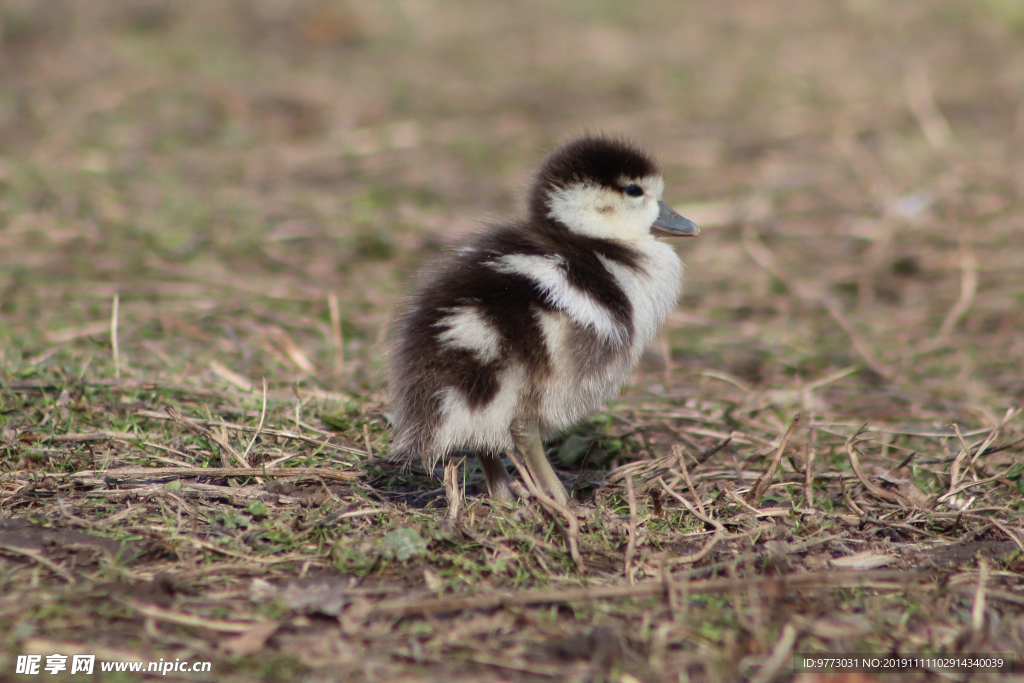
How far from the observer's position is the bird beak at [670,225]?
3.71 m

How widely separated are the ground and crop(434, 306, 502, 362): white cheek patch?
0.48m

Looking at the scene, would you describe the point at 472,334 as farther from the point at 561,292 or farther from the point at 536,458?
the point at 536,458

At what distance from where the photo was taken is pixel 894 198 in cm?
717

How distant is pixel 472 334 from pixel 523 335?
153 mm

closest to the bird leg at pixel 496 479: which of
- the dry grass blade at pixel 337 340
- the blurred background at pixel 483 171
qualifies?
the blurred background at pixel 483 171

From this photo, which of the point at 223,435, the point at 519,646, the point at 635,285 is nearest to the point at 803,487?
the point at 635,285

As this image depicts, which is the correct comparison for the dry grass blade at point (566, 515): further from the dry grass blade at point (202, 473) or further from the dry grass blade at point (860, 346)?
the dry grass blade at point (860, 346)

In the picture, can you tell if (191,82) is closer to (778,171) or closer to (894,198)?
(778,171)

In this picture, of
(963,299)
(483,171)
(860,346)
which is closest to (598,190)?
(860,346)

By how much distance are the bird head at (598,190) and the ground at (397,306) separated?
0.86 m

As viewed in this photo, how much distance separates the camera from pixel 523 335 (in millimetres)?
3062

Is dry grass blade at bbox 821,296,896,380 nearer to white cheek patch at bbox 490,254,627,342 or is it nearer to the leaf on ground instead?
white cheek patch at bbox 490,254,627,342

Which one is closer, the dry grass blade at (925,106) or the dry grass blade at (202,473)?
the dry grass blade at (202,473)

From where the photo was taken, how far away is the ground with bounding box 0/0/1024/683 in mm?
2604
